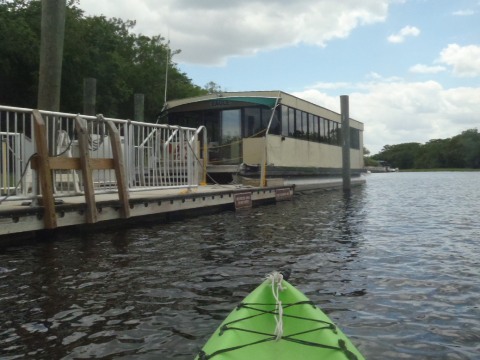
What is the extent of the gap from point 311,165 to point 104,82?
521 inches

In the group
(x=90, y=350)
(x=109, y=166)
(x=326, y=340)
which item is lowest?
(x=90, y=350)

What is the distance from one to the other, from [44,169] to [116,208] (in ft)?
6.21

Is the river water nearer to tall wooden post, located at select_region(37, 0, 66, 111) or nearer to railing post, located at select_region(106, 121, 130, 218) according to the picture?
railing post, located at select_region(106, 121, 130, 218)

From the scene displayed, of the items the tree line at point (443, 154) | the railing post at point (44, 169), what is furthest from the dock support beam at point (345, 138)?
the tree line at point (443, 154)

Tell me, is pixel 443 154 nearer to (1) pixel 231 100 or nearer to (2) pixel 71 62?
(2) pixel 71 62

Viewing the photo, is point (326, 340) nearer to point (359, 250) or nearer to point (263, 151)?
point (359, 250)

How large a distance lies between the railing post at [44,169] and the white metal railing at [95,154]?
0.61 feet

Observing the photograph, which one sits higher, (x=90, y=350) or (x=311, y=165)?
(x=311, y=165)

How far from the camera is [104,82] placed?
90.9 ft

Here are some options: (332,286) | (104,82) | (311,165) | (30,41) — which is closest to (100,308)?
(332,286)

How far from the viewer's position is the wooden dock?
7660mm

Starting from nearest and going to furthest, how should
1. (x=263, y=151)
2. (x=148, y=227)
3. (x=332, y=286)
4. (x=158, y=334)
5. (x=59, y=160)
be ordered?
(x=158, y=334) → (x=332, y=286) → (x=59, y=160) → (x=148, y=227) → (x=263, y=151)

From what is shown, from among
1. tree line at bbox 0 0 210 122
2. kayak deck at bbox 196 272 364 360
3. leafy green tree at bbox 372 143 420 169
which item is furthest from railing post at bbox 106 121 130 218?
leafy green tree at bbox 372 143 420 169

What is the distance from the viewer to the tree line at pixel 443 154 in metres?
125
